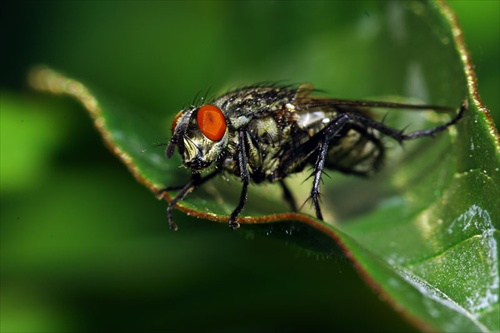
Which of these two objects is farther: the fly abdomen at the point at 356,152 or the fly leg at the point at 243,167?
the fly abdomen at the point at 356,152

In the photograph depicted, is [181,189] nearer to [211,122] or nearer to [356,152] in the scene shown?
[211,122]

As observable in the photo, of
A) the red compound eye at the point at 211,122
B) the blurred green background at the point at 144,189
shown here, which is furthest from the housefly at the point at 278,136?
the blurred green background at the point at 144,189

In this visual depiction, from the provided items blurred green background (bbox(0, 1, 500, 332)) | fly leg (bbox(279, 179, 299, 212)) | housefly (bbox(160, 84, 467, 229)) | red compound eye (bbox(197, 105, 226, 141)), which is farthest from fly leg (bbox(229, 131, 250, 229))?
blurred green background (bbox(0, 1, 500, 332))

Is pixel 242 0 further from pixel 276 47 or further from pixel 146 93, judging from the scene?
pixel 146 93

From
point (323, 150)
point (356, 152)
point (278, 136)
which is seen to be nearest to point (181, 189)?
point (278, 136)

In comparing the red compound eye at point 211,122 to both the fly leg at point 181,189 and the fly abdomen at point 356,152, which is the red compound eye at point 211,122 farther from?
the fly abdomen at point 356,152

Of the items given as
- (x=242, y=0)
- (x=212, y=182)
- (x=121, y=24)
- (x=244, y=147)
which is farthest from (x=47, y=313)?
(x=242, y=0)

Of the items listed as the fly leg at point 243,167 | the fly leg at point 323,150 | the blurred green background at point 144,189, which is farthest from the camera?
the blurred green background at point 144,189
